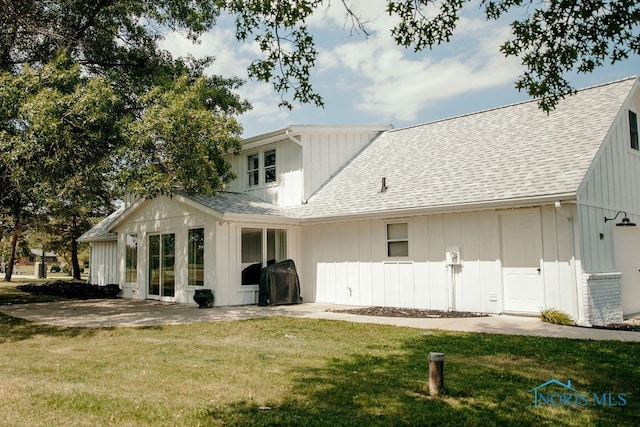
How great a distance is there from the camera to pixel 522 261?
11.3m

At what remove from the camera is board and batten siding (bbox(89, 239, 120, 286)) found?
71.8ft

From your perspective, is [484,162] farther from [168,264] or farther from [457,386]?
[168,264]

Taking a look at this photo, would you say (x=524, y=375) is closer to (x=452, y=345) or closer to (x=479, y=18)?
(x=452, y=345)

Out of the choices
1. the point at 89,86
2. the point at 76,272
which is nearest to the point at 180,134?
the point at 89,86

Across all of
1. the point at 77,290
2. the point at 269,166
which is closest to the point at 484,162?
the point at 269,166

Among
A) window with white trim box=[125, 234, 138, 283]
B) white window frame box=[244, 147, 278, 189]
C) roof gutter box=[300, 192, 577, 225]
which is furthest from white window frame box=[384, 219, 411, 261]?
window with white trim box=[125, 234, 138, 283]

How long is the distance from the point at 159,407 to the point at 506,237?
8961 mm

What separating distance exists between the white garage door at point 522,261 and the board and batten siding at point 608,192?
0.96m

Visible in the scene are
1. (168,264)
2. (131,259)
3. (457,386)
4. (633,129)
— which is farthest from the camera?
(131,259)

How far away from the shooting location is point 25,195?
1250cm

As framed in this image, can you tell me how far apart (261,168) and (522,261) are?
1014cm

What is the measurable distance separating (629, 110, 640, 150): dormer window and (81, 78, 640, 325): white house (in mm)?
65

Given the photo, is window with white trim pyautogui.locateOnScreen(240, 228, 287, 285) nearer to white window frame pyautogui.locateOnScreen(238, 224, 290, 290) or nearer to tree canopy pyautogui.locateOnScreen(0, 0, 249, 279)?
white window frame pyautogui.locateOnScreen(238, 224, 290, 290)

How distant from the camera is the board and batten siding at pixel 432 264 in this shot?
35.5ft
